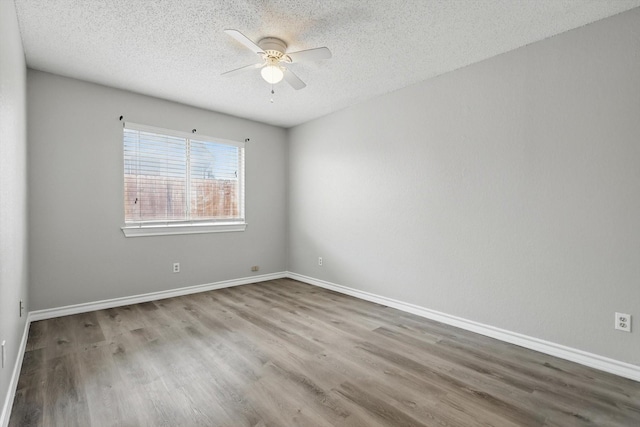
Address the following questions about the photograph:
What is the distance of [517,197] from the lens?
266 centimetres

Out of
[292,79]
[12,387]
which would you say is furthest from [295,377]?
[292,79]

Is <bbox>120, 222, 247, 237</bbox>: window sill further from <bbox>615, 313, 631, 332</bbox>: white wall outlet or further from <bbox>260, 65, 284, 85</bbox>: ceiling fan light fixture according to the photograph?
<bbox>615, 313, 631, 332</bbox>: white wall outlet

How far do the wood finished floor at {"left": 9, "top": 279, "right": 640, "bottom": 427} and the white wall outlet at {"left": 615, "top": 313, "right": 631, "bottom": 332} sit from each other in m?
0.34

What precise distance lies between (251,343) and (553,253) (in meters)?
2.58

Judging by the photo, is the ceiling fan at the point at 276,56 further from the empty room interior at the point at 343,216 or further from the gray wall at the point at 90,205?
the gray wall at the point at 90,205

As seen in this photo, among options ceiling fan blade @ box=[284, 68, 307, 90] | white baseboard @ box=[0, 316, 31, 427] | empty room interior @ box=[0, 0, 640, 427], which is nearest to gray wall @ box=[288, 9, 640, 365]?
empty room interior @ box=[0, 0, 640, 427]

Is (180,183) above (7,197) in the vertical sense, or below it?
above

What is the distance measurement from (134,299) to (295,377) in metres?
2.61

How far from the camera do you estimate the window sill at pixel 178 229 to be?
3711mm

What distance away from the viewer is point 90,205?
135 inches

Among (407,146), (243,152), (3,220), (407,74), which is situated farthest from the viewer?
(243,152)

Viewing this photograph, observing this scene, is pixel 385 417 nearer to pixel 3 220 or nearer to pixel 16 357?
pixel 3 220

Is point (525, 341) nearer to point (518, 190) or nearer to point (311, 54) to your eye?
point (518, 190)

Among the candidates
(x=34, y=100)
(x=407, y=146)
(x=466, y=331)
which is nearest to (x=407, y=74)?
(x=407, y=146)
